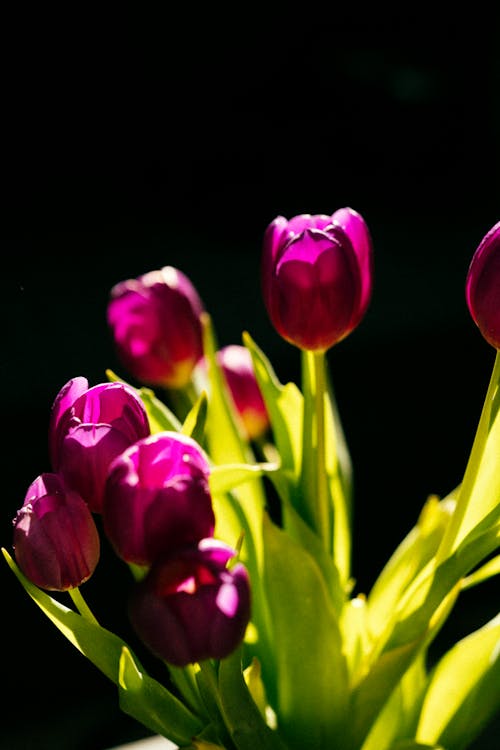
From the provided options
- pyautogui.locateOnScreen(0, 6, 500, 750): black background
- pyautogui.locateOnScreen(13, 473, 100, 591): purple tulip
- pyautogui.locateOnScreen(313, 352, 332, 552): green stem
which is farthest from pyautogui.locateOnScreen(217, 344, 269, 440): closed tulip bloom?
pyautogui.locateOnScreen(0, 6, 500, 750): black background

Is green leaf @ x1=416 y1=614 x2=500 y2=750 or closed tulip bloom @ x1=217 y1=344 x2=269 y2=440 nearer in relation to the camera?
green leaf @ x1=416 y1=614 x2=500 y2=750

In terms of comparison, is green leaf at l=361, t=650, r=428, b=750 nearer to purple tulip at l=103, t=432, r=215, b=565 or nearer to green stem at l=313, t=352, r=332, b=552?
green stem at l=313, t=352, r=332, b=552

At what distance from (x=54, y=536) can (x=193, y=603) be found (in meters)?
0.07

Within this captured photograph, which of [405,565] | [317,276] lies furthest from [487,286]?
[405,565]

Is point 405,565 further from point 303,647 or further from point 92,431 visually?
point 92,431

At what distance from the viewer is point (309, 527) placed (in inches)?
17.6

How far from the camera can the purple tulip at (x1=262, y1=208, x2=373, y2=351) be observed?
0.37m

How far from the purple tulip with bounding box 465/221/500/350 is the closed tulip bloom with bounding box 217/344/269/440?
208 mm

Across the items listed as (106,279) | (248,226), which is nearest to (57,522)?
(106,279)

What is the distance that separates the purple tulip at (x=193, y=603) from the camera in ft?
0.97

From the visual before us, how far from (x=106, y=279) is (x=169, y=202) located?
0.47 meters

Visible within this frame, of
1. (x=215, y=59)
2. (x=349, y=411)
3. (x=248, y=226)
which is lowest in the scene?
(x=349, y=411)

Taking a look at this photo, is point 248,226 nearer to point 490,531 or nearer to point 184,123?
point 184,123

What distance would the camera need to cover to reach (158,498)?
297 millimetres
